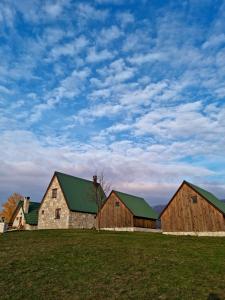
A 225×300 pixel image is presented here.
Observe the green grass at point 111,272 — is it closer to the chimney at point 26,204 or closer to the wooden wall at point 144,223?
the wooden wall at point 144,223

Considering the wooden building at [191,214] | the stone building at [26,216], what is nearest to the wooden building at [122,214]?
the wooden building at [191,214]

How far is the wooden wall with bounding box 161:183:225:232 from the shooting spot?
33125 mm

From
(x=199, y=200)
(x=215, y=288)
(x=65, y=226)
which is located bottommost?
(x=215, y=288)

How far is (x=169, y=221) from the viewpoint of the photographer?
1458 inches

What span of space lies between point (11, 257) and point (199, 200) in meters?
24.1

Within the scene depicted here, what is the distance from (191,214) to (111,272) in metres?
22.5

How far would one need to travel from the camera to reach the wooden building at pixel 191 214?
3309 centimetres

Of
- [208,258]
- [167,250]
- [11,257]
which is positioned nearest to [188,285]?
[208,258]

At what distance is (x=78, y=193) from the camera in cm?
4809

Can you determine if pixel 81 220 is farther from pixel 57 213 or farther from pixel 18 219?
pixel 18 219

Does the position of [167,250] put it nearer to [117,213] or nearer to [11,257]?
[11,257]

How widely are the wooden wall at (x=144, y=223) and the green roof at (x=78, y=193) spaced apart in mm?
7832

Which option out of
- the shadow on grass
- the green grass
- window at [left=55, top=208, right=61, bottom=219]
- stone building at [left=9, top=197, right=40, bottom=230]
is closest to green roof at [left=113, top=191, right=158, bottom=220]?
window at [left=55, top=208, right=61, bottom=219]

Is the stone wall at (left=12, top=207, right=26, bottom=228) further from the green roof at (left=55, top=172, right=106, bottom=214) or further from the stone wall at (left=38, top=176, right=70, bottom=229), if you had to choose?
the green roof at (left=55, top=172, right=106, bottom=214)
